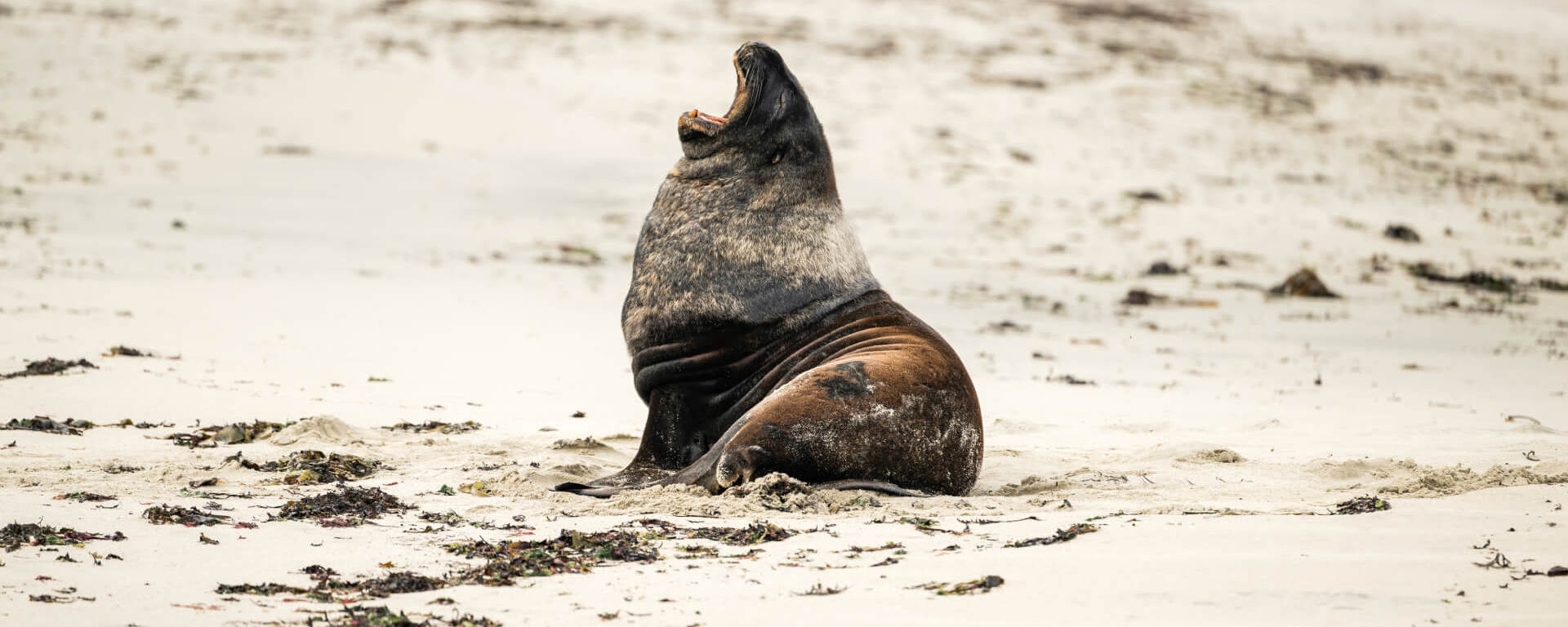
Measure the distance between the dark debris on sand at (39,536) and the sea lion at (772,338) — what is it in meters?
1.55

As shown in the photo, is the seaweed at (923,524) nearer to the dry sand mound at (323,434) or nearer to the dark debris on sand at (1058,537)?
the dark debris on sand at (1058,537)

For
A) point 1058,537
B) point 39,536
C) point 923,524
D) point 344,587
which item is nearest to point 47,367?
point 39,536

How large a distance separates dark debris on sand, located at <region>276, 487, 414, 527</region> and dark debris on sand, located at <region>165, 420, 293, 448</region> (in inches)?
47.8

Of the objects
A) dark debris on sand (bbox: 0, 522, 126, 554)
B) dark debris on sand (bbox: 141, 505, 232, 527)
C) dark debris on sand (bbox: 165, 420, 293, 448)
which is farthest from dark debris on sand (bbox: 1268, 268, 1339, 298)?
dark debris on sand (bbox: 0, 522, 126, 554)

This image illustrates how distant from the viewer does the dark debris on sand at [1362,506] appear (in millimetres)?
4289

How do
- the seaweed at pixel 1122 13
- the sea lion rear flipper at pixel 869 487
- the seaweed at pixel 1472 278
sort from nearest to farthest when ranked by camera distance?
the sea lion rear flipper at pixel 869 487, the seaweed at pixel 1472 278, the seaweed at pixel 1122 13

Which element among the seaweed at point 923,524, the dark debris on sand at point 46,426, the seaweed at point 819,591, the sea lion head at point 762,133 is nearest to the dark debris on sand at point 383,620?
the seaweed at point 819,591

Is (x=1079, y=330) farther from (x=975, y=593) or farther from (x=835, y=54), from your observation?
(x=835, y=54)

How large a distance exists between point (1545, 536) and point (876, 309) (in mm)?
2578

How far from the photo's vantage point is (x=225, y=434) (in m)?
5.86

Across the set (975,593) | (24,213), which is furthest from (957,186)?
(975,593)

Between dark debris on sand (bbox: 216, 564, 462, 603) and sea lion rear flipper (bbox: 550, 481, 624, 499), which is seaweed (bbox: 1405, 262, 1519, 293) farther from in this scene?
dark debris on sand (bbox: 216, 564, 462, 603)

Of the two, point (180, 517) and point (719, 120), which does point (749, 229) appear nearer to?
point (719, 120)

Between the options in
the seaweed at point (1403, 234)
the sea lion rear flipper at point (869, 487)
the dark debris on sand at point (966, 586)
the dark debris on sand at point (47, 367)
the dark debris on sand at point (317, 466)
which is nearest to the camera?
the dark debris on sand at point (966, 586)
